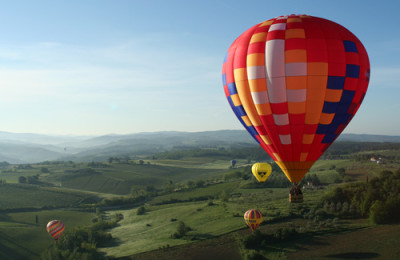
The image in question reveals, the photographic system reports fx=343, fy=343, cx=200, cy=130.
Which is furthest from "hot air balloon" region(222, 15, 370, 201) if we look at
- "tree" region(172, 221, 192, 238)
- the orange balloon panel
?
"tree" region(172, 221, 192, 238)

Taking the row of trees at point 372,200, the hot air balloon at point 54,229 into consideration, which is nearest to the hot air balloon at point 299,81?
the row of trees at point 372,200

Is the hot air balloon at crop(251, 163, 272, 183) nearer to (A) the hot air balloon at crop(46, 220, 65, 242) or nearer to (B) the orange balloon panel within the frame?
(A) the hot air balloon at crop(46, 220, 65, 242)

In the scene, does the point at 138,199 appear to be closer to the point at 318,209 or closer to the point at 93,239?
the point at 93,239

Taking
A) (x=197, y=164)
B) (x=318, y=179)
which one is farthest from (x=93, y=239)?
(x=197, y=164)

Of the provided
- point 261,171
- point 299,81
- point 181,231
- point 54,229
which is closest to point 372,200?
point 261,171

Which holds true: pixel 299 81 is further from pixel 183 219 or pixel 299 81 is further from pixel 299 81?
pixel 183 219

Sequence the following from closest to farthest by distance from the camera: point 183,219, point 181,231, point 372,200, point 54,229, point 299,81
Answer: point 299,81 → point 54,229 → point 181,231 → point 372,200 → point 183,219

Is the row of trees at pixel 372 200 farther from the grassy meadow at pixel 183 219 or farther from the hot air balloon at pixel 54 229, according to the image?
the hot air balloon at pixel 54 229

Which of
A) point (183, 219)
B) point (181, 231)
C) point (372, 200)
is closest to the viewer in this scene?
point (181, 231)
